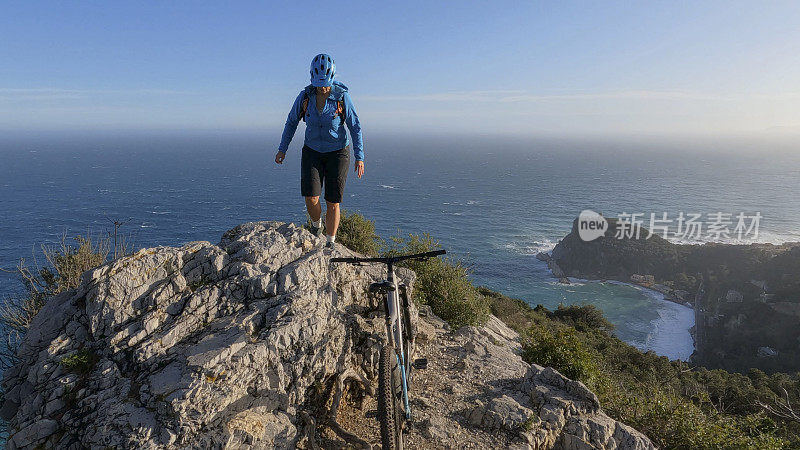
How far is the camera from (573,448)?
7039mm

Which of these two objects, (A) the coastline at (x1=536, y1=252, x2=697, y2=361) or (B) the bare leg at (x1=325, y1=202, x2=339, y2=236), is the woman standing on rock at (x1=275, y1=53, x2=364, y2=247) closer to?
(B) the bare leg at (x1=325, y1=202, x2=339, y2=236)

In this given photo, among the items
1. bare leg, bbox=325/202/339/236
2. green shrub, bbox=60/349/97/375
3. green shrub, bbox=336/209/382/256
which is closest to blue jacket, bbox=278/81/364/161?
bare leg, bbox=325/202/339/236

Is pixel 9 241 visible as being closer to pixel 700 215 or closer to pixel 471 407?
pixel 471 407

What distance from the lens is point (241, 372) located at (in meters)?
5.50

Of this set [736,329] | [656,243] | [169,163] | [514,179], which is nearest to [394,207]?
[656,243]

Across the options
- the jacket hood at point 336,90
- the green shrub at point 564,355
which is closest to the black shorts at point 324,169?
the jacket hood at point 336,90

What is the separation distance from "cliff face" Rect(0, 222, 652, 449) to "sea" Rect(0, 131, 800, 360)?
1714 cm

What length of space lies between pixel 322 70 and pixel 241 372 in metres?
5.08

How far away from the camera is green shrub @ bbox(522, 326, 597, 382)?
9734 millimetres

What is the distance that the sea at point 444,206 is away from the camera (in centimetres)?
6028

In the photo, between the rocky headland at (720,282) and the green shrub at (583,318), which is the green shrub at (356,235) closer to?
the green shrub at (583,318)

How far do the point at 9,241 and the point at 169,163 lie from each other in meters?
126

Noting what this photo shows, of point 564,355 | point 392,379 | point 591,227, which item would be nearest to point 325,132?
point 392,379

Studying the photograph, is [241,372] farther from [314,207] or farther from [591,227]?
[591,227]
